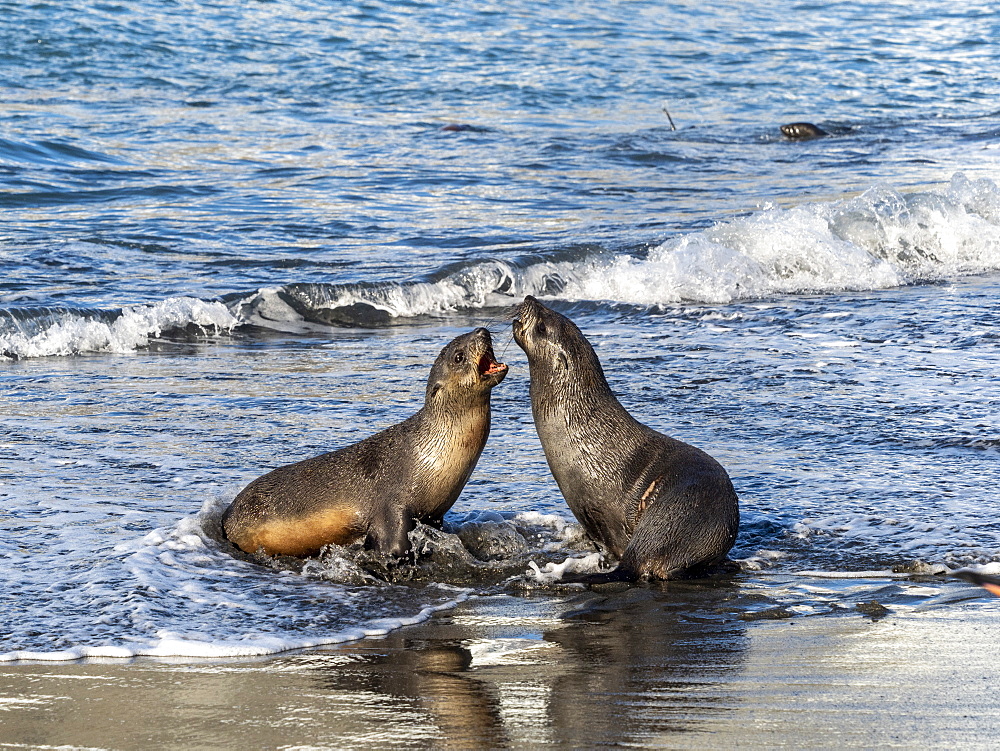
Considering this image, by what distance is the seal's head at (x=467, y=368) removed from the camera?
239 inches

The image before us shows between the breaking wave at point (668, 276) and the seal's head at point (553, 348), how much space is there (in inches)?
209

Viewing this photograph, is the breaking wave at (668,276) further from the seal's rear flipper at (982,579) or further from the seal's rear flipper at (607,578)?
the seal's rear flipper at (982,579)

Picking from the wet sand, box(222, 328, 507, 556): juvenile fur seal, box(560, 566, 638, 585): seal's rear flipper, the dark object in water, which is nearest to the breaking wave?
box(222, 328, 507, 556): juvenile fur seal

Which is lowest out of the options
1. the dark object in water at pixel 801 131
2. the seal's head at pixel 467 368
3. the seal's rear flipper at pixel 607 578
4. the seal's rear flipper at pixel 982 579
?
the seal's rear flipper at pixel 607 578

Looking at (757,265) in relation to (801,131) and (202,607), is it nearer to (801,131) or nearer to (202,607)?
(202,607)

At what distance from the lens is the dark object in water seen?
74.0ft

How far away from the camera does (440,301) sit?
39.6 ft

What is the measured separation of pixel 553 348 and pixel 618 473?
0.66 m

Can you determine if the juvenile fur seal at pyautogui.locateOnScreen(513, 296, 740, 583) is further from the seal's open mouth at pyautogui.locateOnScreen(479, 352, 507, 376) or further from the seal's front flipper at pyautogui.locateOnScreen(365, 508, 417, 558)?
the seal's front flipper at pyautogui.locateOnScreen(365, 508, 417, 558)

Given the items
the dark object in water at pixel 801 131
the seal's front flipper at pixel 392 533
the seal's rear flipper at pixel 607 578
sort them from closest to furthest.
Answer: the seal's rear flipper at pixel 607 578, the seal's front flipper at pixel 392 533, the dark object in water at pixel 801 131

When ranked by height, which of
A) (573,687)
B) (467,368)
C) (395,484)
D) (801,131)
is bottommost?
(573,687)

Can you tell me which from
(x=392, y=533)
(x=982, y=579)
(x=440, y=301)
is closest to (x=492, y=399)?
(x=392, y=533)

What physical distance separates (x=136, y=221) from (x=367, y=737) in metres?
11.7

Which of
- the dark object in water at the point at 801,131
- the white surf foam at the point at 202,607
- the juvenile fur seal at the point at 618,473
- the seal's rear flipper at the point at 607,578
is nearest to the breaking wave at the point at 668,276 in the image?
the white surf foam at the point at 202,607
